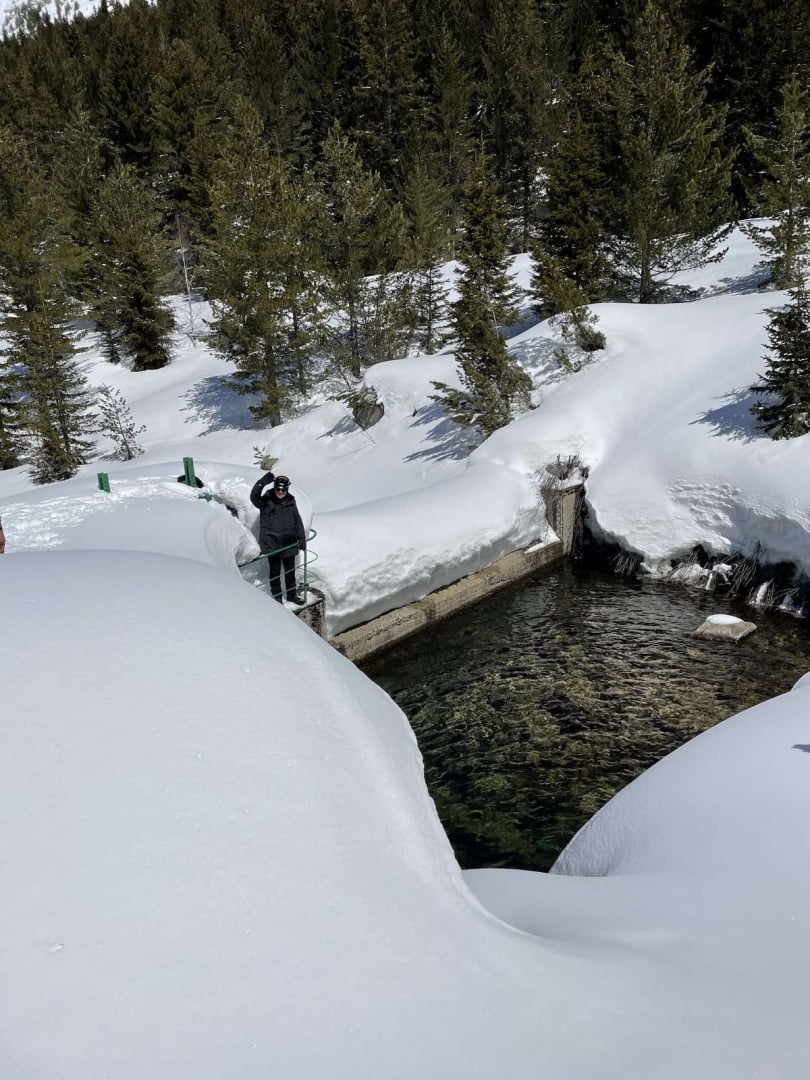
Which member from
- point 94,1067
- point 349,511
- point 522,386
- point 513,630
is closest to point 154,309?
point 522,386

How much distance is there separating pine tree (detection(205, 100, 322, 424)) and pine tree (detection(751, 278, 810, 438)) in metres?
14.2

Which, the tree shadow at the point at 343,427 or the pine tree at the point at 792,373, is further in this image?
the tree shadow at the point at 343,427

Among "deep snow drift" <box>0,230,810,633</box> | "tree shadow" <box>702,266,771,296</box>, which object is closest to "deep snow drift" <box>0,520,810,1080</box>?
"deep snow drift" <box>0,230,810,633</box>

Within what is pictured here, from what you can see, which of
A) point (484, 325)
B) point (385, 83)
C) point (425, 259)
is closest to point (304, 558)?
point (484, 325)

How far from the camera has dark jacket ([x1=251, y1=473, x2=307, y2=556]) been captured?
10570 mm

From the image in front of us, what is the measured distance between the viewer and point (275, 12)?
51.3m

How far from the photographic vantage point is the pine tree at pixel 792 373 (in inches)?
567

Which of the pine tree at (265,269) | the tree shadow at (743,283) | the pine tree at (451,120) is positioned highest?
the pine tree at (451,120)

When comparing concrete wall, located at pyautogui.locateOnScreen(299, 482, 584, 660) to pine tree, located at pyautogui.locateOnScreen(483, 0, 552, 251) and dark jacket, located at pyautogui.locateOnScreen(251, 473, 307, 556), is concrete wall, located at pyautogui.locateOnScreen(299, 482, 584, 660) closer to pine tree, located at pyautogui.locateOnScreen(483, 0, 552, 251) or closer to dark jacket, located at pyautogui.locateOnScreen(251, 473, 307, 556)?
dark jacket, located at pyautogui.locateOnScreen(251, 473, 307, 556)

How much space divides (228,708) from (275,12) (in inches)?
2377

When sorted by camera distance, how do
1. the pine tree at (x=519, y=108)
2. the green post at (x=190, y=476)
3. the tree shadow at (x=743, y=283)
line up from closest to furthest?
the green post at (x=190, y=476) < the tree shadow at (x=743, y=283) < the pine tree at (x=519, y=108)

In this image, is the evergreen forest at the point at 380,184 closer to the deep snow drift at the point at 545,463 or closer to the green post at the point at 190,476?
the deep snow drift at the point at 545,463

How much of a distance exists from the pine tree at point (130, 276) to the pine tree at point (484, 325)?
15059mm

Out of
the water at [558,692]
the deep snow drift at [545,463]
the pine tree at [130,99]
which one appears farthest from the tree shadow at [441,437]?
the pine tree at [130,99]
